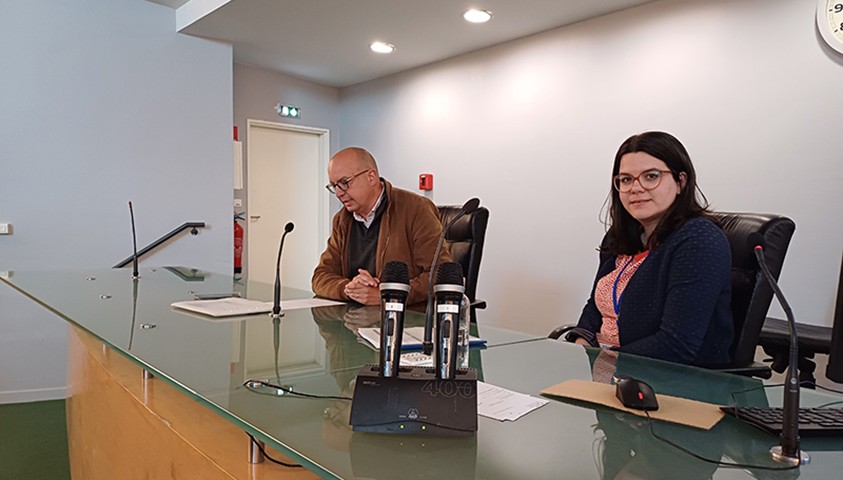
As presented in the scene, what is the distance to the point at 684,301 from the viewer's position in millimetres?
1558

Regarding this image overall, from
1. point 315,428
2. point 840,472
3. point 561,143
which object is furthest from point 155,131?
point 840,472

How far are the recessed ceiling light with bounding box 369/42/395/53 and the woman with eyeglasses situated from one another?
281cm

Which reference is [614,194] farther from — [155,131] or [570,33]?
[155,131]

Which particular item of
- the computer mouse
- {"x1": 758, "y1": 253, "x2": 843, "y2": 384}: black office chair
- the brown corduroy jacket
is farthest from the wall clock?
the computer mouse

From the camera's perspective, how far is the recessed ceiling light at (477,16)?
142 inches

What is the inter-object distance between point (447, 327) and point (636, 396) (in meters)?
0.34

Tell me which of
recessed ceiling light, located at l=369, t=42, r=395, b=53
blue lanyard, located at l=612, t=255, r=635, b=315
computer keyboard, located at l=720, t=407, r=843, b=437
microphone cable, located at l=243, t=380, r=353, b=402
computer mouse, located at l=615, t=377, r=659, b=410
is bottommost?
microphone cable, located at l=243, t=380, r=353, b=402

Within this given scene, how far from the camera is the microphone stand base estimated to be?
79 cm

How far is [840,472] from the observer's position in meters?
0.77

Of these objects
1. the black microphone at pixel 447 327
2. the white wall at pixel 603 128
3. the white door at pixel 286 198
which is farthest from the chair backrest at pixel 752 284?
the white door at pixel 286 198

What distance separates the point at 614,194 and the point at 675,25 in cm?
185

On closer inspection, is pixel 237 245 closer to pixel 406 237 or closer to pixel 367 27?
pixel 367 27

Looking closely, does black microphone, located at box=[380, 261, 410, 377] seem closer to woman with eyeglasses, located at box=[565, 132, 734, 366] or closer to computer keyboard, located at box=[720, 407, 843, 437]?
computer keyboard, located at box=[720, 407, 843, 437]

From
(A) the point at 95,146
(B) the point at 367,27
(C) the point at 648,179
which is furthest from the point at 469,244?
(A) the point at 95,146
